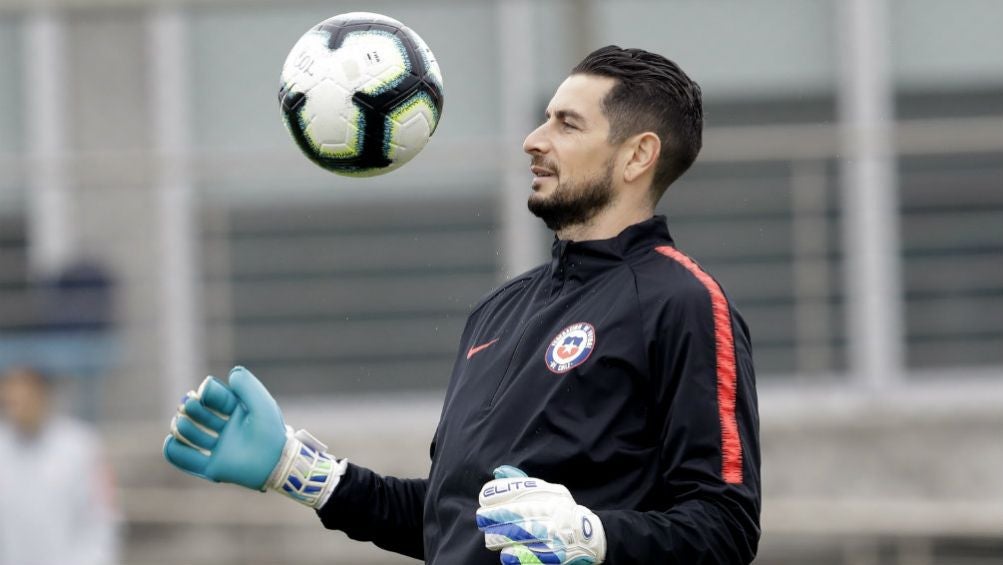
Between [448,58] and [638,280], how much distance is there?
4.89 metres

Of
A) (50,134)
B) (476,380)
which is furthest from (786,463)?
(476,380)

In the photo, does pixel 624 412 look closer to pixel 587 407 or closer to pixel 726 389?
pixel 587 407

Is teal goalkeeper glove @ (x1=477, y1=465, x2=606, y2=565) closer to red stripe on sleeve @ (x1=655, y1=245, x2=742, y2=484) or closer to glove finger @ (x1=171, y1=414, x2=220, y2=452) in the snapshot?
red stripe on sleeve @ (x1=655, y1=245, x2=742, y2=484)

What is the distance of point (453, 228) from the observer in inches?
306

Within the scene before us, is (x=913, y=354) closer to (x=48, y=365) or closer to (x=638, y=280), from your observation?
(x=48, y=365)

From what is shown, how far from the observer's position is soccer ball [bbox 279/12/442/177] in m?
3.49

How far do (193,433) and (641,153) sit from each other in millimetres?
1013

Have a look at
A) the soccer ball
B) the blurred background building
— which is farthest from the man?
the blurred background building

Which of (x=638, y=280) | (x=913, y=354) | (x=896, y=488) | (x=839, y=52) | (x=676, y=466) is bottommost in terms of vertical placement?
(x=896, y=488)

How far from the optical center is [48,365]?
736 cm

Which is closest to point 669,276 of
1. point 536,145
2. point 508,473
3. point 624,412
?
point 624,412

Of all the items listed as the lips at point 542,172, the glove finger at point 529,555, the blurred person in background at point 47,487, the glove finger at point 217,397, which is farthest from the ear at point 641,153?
the blurred person in background at point 47,487

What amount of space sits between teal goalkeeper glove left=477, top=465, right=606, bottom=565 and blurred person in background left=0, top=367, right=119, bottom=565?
4324 millimetres

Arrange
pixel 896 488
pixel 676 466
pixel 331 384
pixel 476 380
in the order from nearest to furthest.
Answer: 1. pixel 676 466
2. pixel 476 380
3. pixel 896 488
4. pixel 331 384
